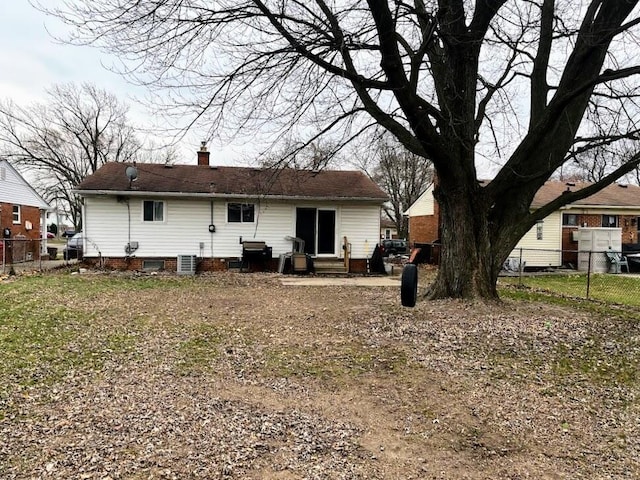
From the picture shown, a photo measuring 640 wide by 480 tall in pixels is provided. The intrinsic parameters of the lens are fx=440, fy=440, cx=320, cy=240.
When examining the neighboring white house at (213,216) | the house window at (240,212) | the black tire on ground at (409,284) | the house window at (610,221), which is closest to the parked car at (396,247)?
the house window at (610,221)

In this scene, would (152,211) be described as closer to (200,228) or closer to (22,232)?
(200,228)

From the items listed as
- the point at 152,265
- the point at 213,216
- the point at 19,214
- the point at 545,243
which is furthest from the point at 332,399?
the point at 19,214

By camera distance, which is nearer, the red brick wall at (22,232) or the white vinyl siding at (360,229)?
the white vinyl siding at (360,229)

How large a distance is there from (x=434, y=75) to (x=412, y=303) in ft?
14.9

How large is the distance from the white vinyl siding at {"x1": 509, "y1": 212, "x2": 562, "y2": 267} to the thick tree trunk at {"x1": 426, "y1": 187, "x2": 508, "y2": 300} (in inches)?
464

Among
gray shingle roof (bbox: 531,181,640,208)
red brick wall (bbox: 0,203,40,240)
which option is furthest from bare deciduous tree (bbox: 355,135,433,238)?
red brick wall (bbox: 0,203,40,240)

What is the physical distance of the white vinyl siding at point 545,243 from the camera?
766 inches

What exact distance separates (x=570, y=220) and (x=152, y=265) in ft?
60.3

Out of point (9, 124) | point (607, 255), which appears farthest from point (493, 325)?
point (9, 124)

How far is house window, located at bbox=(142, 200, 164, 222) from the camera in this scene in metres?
15.4

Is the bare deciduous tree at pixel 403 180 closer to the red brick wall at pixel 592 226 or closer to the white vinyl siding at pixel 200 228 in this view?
the red brick wall at pixel 592 226

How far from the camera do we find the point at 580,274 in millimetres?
17828

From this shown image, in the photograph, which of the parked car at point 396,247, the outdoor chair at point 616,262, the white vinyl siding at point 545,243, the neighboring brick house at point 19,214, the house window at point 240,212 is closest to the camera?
the house window at point 240,212

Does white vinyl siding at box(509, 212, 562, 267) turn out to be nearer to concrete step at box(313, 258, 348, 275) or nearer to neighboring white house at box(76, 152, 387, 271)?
neighboring white house at box(76, 152, 387, 271)
